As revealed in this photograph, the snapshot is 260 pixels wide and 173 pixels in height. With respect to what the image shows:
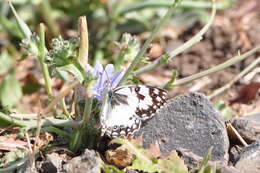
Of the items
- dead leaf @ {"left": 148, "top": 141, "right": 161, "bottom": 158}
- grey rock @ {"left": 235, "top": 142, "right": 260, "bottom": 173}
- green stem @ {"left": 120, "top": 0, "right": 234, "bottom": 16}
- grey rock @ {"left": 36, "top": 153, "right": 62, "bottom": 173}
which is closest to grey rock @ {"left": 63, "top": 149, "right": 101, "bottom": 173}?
grey rock @ {"left": 36, "top": 153, "right": 62, "bottom": 173}

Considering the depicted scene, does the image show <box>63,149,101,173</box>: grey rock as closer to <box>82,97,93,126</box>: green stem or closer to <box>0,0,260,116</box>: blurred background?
<box>82,97,93,126</box>: green stem

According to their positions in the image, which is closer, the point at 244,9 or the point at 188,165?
the point at 188,165

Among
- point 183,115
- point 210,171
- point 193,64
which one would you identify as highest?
point 193,64

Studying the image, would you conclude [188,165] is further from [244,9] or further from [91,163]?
[244,9]

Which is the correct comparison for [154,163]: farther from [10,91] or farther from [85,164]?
[10,91]

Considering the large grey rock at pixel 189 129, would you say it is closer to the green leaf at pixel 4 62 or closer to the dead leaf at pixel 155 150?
the dead leaf at pixel 155 150

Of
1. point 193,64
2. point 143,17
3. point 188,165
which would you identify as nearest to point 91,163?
point 188,165
